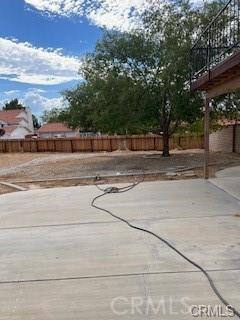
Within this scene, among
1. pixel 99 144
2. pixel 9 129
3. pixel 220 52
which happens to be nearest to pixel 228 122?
pixel 99 144

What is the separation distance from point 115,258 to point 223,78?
206 inches

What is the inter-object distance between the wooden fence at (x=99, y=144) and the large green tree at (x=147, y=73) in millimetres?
9599

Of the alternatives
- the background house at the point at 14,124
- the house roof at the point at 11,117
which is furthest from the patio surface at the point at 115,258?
the house roof at the point at 11,117

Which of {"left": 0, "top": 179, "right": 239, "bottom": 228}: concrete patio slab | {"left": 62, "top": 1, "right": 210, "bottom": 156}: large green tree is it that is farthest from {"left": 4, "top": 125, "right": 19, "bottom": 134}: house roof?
{"left": 0, "top": 179, "right": 239, "bottom": 228}: concrete patio slab

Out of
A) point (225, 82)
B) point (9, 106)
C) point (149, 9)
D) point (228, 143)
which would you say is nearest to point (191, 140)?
point (228, 143)

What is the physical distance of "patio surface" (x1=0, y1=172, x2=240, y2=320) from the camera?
Result: 10.7 feet

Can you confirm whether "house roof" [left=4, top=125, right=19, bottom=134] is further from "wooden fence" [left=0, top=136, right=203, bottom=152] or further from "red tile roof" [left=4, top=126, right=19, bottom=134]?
"wooden fence" [left=0, top=136, right=203, bottom=152]

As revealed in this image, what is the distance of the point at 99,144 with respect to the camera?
2928cm

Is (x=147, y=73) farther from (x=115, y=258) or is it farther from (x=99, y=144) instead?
(x=115, y=258)

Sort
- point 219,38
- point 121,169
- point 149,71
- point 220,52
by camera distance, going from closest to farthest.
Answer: point 220,52
point 219,38
point 121,169
point 149,71

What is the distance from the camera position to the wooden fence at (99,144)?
89.5 feet

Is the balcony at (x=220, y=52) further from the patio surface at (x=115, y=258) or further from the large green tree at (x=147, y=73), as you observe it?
the large green tree at (x=147, y=73)

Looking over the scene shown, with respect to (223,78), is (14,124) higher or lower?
lower

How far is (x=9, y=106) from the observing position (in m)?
68.4
